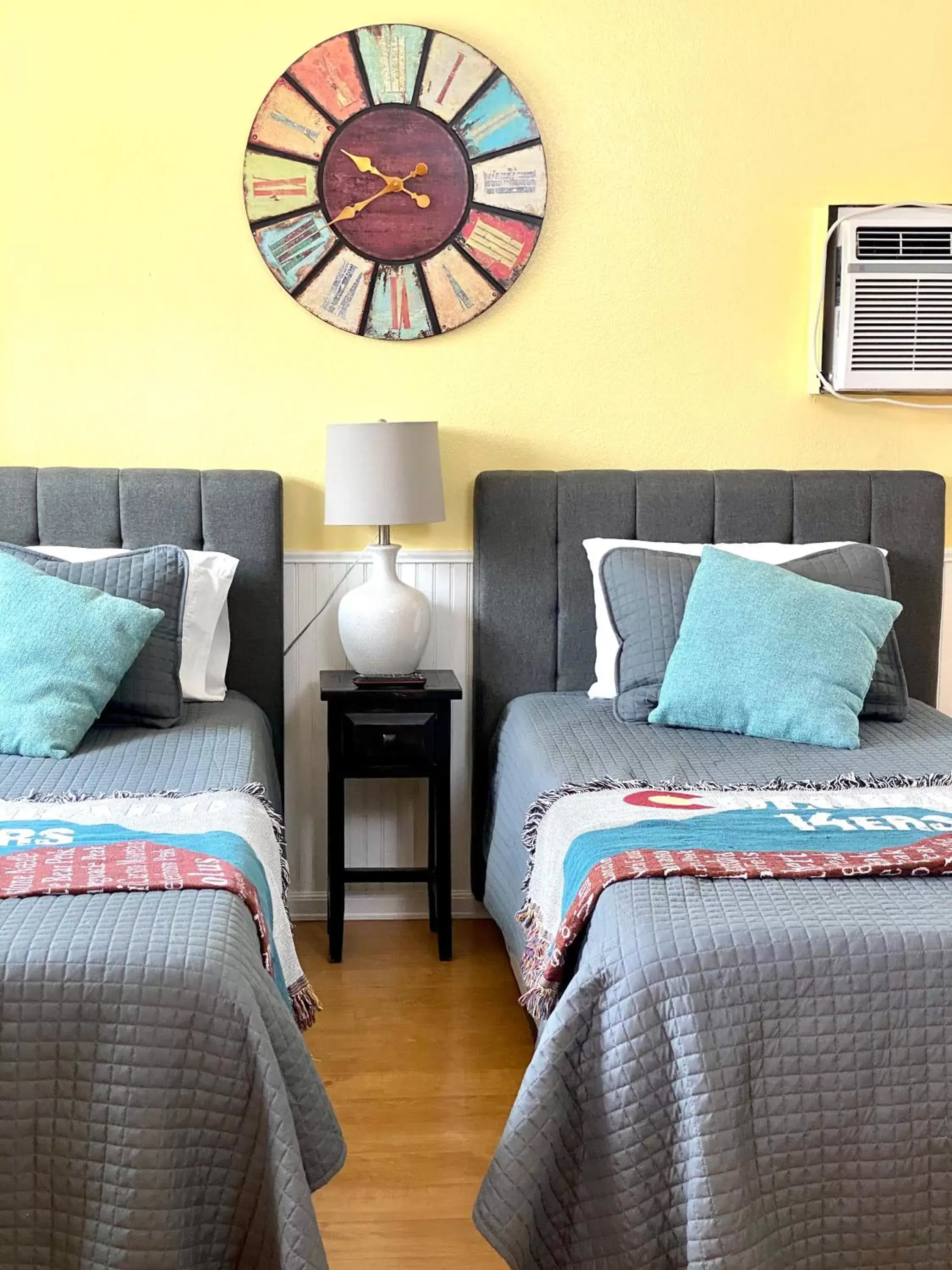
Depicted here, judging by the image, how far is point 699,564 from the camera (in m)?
2.88

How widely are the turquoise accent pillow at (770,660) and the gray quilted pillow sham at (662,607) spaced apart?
2.8 inches

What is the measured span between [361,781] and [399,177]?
1.50m

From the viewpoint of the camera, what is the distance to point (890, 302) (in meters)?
3.20

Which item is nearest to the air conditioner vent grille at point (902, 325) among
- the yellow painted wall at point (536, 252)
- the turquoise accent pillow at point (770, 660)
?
the yellow painted wall at point (536, 252)

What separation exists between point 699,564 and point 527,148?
3.65 ft

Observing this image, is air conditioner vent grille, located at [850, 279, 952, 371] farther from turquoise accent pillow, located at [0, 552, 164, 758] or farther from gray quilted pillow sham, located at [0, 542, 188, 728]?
turquoise accent pillow, located at [0, 552, 164, 758]

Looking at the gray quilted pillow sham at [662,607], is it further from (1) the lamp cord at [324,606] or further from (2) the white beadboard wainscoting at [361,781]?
(1) the lamp cord at [324,606]

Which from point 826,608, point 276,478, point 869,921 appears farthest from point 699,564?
point 869,921

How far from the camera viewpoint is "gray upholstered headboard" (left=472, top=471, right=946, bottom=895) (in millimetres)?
3154

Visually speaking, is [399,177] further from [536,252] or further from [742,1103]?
[742,1103]

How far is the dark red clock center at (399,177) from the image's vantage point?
3.08 metres

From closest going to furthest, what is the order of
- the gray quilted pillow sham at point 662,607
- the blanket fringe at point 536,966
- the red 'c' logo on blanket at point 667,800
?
the blanket fringe at point 536,966 → the red 'c' logo on blanket at point 667,800 → the gray quilted pillow sham at point 662,607

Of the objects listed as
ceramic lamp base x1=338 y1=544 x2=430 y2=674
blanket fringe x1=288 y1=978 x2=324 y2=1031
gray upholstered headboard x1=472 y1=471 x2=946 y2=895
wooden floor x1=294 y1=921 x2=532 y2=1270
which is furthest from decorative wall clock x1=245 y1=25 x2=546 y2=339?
blanket fringe x1=288 y1=978 x2=324 y2=1031

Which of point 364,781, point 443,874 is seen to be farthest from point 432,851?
point 364,781
